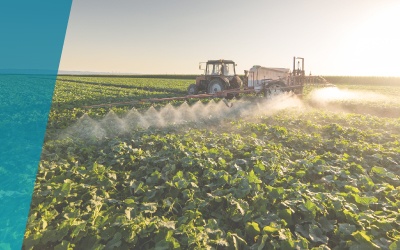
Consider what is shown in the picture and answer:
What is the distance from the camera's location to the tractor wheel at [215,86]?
16181 millimetres

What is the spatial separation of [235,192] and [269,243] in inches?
41.2

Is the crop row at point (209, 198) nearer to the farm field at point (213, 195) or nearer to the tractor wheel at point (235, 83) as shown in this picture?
the farm field at point (213, 195)

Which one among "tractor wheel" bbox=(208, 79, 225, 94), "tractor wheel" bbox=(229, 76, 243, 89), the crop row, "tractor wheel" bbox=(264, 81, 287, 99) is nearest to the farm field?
the crop row

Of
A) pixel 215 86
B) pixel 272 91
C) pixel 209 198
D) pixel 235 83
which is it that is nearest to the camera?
pixel 209 198

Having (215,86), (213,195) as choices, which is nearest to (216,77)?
(215,86)

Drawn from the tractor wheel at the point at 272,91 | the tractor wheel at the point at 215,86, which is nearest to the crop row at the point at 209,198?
the tractor wheel at the point at 272,91

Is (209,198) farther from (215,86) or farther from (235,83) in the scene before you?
(235,83)

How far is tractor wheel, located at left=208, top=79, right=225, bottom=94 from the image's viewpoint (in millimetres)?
16181

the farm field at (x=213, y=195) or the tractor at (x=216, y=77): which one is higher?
the tractor at (x=216, y=77)

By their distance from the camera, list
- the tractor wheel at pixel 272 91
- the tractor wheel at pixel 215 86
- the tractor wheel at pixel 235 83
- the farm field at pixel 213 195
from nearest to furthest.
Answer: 1. the farm field at pixel 213 195
2. the tractor wheel at pixel 272 91
3. the tractor wheel at pixel 215 86
4. the tractor wheel at pixel 235 83

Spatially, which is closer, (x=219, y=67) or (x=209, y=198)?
(x=209, y=198)

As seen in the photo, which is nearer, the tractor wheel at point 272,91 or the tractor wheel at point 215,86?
the tractor wheel at point 272,91

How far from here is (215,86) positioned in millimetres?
16391

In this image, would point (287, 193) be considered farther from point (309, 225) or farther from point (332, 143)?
point (332, 143)
